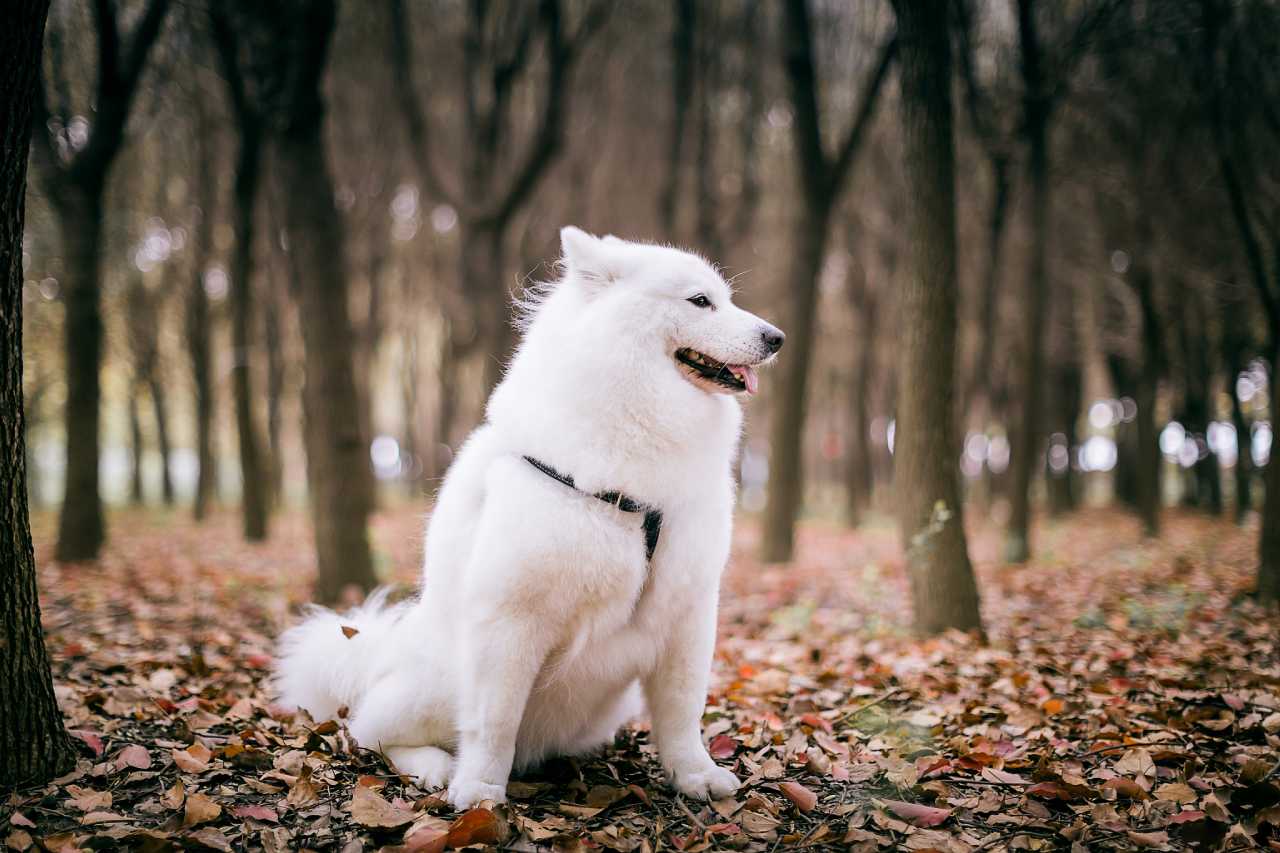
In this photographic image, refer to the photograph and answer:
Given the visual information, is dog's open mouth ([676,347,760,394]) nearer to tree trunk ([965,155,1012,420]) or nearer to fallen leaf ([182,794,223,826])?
fallen leaf ([182,794,223,826])

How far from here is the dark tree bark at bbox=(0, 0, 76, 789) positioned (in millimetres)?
2822

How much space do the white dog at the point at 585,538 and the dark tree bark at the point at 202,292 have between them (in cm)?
1340

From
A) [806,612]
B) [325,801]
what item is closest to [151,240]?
[806,612]

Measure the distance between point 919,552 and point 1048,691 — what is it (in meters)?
1.55

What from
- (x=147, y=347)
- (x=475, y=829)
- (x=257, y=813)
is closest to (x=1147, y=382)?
(x=475, y=829)

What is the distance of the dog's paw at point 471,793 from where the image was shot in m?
2.87

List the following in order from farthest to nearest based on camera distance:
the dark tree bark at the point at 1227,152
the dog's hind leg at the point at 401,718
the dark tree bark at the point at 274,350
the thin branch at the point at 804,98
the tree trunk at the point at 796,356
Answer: the dark tree bark at the point at 274,350 < the tree trunk at the point at 796,356 < the thin branch at the point at 804,98 < the dark tree bark at the point at 1227,152 < the dog's hind leg at the point at 401,718

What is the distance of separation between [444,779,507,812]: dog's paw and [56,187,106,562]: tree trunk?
9443 mm

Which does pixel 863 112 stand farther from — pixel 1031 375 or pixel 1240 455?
pixel 1240 455

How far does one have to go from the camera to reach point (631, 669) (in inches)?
120

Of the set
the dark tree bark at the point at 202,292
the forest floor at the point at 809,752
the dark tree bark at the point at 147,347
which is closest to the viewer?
the forest floor at the point at 809,752

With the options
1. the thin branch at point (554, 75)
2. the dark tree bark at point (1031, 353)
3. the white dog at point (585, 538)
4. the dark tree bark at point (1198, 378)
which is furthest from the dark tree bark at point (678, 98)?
the dark tree bark at point (1198, 378)

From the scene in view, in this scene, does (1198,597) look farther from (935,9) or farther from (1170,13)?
(1170,13)

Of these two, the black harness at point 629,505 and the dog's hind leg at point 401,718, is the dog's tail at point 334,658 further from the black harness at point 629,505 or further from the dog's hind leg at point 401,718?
the black harness at point 629,505
